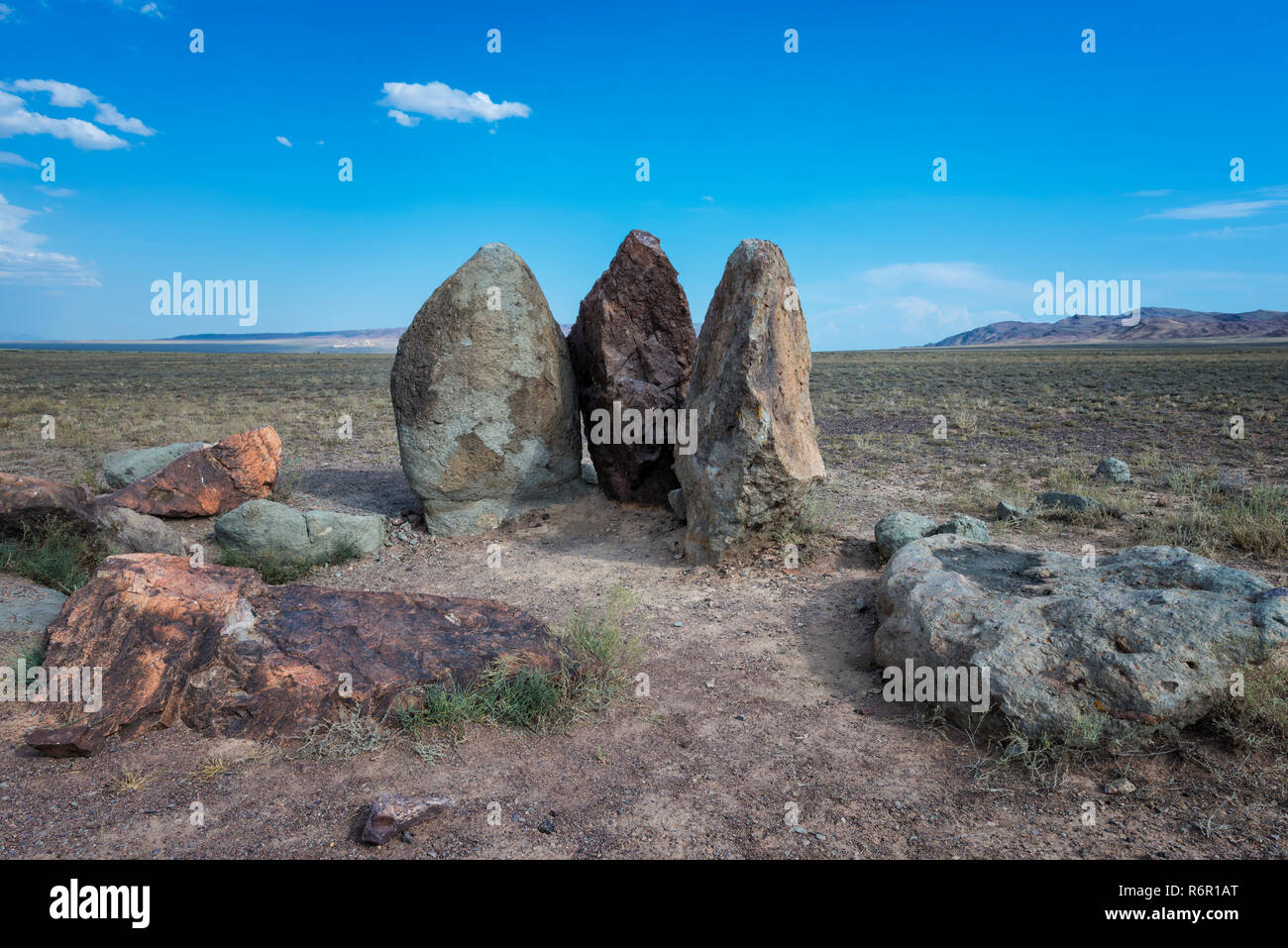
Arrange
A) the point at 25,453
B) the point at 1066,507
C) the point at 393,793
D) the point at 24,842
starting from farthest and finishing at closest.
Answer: the point at 25,453 → the point at 1066,507 → the point at 393,793 → the point at 24,842

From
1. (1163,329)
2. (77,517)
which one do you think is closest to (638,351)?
(77,517)

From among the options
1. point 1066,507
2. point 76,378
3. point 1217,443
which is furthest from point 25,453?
point 76,378

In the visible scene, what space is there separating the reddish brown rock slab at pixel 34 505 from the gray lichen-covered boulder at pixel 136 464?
2.22 m

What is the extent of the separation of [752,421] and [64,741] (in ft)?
17.1

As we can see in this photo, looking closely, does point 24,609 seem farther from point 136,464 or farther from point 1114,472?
point 1114,472

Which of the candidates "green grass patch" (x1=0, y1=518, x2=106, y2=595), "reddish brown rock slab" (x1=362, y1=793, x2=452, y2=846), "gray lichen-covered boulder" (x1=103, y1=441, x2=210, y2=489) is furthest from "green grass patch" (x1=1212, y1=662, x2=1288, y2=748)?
"gray lichen-covered boulder" (x1=103, y1=441, x2=210, y2=489)

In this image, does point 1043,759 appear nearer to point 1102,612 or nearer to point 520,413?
point 1102,612

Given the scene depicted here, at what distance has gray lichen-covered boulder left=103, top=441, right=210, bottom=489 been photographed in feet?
31.9

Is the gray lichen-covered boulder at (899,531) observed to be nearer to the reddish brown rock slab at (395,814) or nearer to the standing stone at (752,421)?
the standing stone at (752,421)

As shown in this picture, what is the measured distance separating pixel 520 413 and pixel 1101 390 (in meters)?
23.5

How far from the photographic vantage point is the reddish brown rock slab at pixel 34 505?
275 inches

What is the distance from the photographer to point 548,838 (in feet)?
11.1

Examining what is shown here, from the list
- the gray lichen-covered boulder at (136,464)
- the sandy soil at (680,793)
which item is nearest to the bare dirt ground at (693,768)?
the sandy soil at (680,793)

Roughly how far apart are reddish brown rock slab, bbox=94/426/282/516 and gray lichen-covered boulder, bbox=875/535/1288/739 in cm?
759
